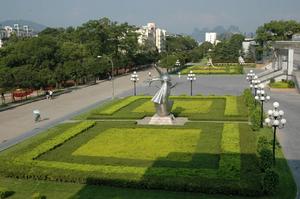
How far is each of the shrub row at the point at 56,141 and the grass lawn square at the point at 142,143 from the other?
1.38 meters

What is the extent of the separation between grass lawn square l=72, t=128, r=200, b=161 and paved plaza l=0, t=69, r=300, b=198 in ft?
15.7

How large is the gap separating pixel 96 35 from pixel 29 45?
21089 mm

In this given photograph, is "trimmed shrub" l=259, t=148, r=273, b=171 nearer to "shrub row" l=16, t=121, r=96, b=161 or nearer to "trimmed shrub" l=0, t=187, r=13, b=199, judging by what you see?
"trimmed shrub" l=0, t=187, r=13, b=199

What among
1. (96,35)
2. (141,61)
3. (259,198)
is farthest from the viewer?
(141,61)

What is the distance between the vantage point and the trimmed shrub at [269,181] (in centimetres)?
1374

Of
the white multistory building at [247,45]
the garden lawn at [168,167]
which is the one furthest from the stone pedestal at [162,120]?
the white multistory building at [247,45]

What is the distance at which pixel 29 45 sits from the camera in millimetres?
45406

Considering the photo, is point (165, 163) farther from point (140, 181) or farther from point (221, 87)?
point (221, 87)

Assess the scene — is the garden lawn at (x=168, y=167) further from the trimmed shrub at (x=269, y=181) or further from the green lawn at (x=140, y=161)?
the trimmed shrub at (x=269, y=181)

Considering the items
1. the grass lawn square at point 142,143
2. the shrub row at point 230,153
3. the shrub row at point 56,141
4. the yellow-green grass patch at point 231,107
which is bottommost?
the grass lawn square at point 142,143

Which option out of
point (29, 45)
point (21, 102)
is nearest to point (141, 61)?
point (29, 45)

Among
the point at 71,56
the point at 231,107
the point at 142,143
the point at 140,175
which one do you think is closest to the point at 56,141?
the point at 142,143

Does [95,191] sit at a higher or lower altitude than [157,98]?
lower

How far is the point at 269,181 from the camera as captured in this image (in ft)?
45.1
